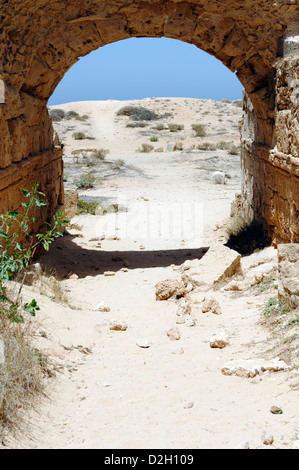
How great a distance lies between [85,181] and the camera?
50.5 feet

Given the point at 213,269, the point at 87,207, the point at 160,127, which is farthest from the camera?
the point at 160,127

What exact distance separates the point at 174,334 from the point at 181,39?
489 cm

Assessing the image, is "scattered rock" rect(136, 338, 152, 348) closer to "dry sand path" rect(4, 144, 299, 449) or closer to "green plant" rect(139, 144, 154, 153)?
"dry sand path" rect(4, 144, 299, 449)

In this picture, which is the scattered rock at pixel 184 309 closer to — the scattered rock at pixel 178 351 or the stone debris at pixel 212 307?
the stone debris at pixel 212 307

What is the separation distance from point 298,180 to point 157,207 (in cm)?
669

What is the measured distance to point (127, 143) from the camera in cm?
2825

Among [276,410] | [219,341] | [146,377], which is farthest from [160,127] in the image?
[276,410]

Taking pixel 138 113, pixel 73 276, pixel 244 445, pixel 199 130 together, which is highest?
pixel 138 113

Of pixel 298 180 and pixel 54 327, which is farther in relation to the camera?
pixel 298 180

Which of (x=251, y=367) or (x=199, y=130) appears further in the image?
(x=199, y=130)

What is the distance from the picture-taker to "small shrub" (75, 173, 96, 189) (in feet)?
49.8

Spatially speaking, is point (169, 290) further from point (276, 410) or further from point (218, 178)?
point (218, 178)
